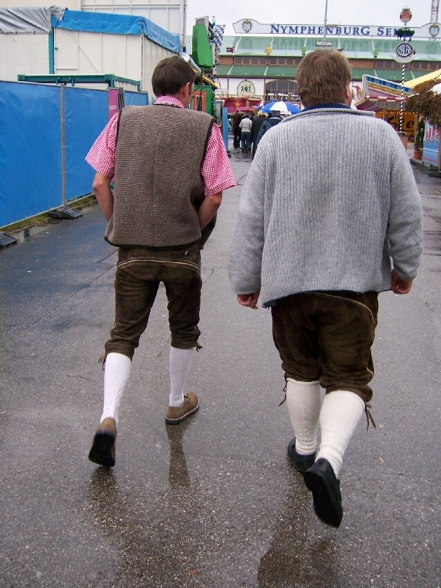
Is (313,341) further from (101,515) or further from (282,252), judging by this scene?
(101,515)

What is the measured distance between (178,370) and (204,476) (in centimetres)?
63

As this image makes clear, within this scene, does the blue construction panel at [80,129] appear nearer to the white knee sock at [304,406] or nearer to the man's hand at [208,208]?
the man's hand at [208,208]

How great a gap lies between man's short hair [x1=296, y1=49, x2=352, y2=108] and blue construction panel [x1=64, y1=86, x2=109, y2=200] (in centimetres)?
868

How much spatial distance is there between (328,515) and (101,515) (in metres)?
0.94

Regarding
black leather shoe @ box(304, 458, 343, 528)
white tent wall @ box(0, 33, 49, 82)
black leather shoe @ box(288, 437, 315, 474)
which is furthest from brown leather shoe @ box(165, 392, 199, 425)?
white tent wall @ box(0, 33, 49, 82)

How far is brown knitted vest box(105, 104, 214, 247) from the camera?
3.10m

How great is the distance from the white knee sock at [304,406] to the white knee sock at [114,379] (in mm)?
806

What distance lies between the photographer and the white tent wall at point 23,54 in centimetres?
1806

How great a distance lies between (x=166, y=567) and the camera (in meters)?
2.52

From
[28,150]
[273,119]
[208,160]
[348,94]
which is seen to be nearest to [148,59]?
[273,119]

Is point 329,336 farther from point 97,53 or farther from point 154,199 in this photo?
point 97,53

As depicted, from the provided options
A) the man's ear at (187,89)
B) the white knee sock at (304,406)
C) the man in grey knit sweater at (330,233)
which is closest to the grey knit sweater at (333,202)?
the man in grey knit sweater at (330,233)

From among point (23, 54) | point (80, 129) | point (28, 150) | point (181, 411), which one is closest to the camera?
point (181, 411)

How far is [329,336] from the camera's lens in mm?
2766
